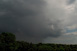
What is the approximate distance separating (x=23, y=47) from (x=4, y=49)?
966cm

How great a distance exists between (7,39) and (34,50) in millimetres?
20905

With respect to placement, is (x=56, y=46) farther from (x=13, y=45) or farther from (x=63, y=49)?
(x=13, y=45)

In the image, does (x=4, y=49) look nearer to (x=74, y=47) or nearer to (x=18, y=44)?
(x=18, y=44)

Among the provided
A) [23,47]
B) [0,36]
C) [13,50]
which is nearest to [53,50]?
[23,47]

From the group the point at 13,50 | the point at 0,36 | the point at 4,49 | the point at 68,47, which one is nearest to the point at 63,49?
the point at 68,47

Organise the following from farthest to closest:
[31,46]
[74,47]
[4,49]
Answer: [74,47] → [31,46] → [4,49]

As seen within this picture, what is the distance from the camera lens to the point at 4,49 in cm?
6556

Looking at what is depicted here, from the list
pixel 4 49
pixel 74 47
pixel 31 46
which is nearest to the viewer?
pixel 4 49

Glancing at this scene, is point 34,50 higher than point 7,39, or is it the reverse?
point 7,39

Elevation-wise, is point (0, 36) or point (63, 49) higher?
point (0, 36)

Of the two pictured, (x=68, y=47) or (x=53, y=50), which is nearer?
(x=53, y=50)

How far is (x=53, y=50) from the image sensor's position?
226 feet

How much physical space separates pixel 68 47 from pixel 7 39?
3582 cm

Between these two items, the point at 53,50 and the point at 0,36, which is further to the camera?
the point at 0,36
